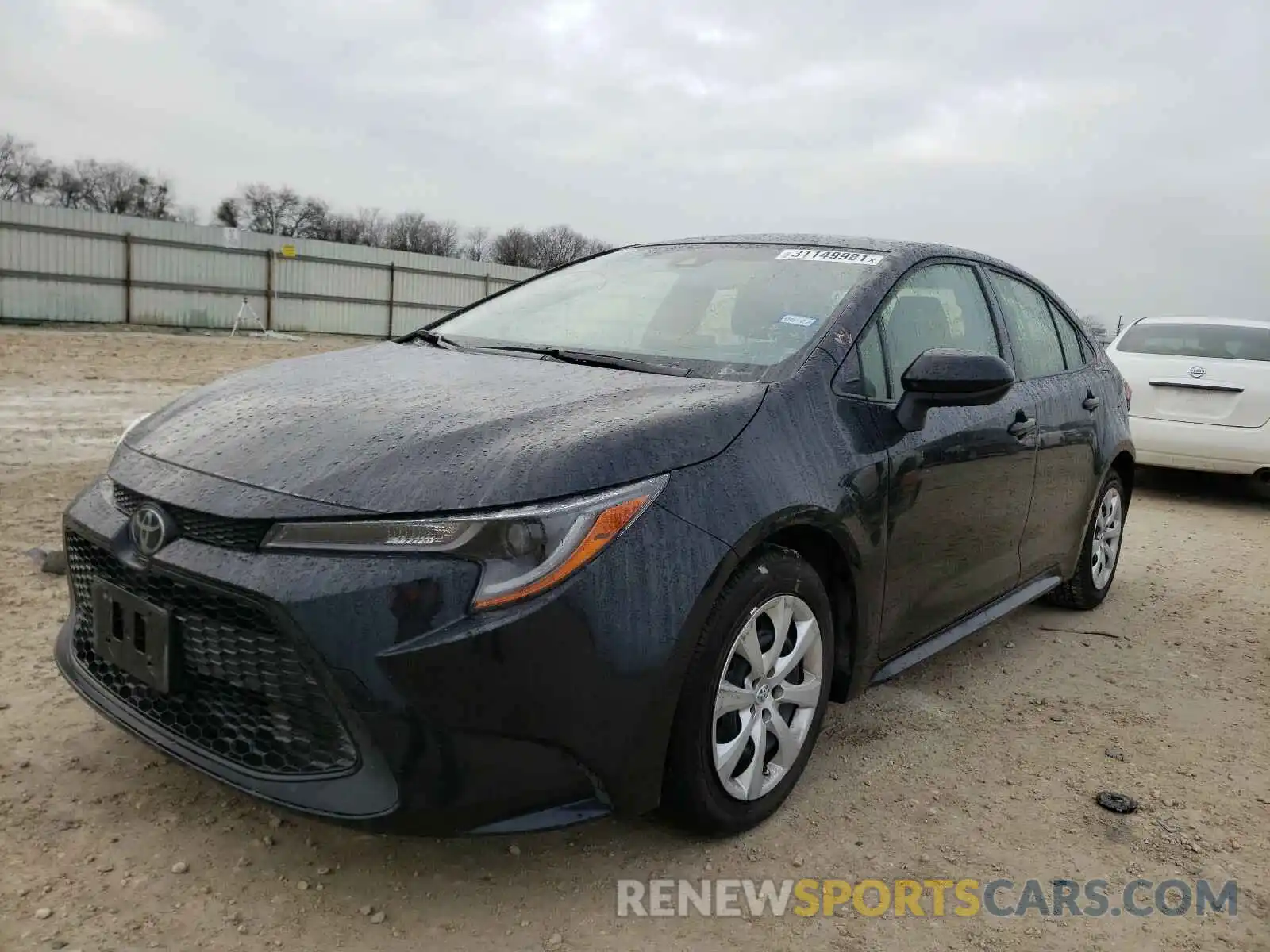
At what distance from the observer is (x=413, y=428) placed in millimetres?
2195

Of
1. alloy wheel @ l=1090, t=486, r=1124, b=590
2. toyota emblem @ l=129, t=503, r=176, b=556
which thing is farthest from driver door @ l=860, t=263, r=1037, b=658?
toyota emblem @ l=129, t=503, r=176, b=556

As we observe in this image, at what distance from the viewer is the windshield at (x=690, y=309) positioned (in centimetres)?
282

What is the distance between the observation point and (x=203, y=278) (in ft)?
80.4

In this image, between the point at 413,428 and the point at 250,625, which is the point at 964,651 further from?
the point at 250,625

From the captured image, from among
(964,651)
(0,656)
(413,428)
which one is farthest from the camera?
(964,651)

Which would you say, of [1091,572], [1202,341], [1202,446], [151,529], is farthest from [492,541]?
[1202,341]

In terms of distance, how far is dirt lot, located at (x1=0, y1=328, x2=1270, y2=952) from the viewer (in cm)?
212

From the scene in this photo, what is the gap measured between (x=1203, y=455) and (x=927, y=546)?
5.79 meters

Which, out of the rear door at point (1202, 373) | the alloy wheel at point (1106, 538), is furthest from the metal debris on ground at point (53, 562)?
the rear door at point (1202, 373)

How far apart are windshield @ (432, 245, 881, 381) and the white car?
5.15 metres

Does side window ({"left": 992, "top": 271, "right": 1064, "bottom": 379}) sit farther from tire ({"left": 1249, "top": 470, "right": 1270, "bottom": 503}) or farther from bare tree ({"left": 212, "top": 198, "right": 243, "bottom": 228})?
bare tree ({"left": 212, "top": 198, "right": 243, "bottom": 228})

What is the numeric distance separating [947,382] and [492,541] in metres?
1.43

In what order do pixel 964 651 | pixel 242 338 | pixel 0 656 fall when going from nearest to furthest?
pixel 0 656
pixel 964 651
pixel 242 338

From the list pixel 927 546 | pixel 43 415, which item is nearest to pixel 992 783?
pixel 927 546
